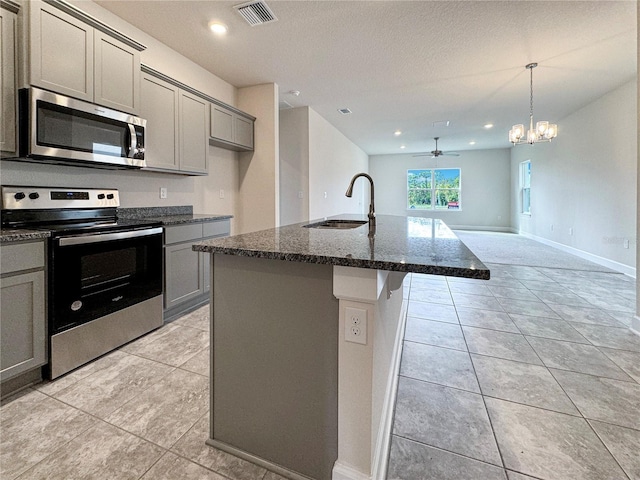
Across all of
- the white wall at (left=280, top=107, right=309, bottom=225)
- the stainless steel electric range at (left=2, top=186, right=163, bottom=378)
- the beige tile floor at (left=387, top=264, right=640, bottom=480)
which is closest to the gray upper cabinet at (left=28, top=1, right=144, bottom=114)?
the stainless steel electric range at (left=2, top=186, right=163, bottom=378)

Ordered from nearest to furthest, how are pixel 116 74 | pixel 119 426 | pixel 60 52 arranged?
pixel 119 426
pixel 60 52
pixel 116 74

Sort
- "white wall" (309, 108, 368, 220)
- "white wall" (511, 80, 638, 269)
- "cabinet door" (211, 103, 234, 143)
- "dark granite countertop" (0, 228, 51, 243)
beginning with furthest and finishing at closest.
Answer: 1. "white wall" (309, 108, 368, 220)
2. "white wall" (511, 80, 638, 269)
3. "cabinet door" (211, 103, 234, 143)
4. "dark granite countertop" (0, 228, 51, 243)

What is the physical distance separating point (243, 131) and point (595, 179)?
5.68m

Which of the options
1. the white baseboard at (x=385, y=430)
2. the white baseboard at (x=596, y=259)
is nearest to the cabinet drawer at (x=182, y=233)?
the white baseboard at (x=385, y=430)

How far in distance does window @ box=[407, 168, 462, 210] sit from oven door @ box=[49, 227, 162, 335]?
9.56 metres

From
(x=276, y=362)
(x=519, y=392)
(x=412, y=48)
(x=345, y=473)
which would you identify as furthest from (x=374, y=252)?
(x=412, y=48)

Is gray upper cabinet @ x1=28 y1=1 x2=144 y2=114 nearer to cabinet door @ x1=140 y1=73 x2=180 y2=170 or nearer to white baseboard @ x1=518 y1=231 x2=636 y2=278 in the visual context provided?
cabinet door @ x1=140 y1=73 x2=180 y2=170

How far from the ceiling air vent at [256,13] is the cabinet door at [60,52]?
1.14m

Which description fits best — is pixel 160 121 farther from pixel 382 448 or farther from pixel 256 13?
pixel 382 448

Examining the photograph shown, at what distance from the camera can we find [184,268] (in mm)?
2732

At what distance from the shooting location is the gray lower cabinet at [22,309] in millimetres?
1526

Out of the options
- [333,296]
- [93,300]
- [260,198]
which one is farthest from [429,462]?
[260,198]

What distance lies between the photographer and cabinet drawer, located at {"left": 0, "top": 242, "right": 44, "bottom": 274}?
1.51 meters

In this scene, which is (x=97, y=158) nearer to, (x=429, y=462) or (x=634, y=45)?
(x=429, y=462)
